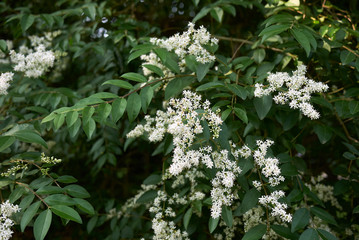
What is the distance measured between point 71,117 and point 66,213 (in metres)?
0.46

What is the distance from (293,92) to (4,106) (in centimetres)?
220

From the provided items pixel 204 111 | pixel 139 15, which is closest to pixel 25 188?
pixel 204 111

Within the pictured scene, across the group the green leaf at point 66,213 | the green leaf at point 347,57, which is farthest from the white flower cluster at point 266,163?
the green leaf at point 66,213

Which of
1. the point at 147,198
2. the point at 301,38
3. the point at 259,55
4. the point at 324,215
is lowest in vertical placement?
the point at 147,198

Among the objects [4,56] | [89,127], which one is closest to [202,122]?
[89,127]

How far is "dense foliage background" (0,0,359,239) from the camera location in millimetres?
1495

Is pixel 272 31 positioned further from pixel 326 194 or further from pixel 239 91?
pixel 326 194

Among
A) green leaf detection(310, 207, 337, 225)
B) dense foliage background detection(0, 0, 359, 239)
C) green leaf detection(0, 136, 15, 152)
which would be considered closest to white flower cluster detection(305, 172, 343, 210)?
dense foliage background detection(0, 0, 359, 239)

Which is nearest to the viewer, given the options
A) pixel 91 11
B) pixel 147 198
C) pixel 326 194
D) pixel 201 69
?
pixel 201 69

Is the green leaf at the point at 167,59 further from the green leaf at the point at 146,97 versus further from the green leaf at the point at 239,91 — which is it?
the green leaf at the point at 239,91

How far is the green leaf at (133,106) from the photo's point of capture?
151 centimetres

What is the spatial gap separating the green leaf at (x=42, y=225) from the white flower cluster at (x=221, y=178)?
739 mm

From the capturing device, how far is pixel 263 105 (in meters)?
1.55

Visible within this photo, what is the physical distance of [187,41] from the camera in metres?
1.70
